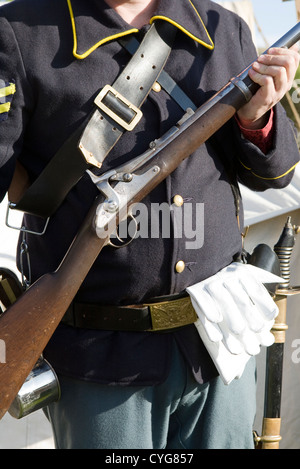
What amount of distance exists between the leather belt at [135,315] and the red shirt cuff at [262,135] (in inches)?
16.8

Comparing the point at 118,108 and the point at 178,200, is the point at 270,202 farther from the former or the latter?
the point at 118,108

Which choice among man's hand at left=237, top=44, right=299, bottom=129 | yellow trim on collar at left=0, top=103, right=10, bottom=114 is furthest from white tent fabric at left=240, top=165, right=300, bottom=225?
yellow trim on collar at left=0, top=103, right=10, bottom=114

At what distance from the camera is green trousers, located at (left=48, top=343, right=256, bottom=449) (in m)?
1.64

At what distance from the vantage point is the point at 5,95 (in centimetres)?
153

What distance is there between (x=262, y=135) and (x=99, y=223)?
476 mm

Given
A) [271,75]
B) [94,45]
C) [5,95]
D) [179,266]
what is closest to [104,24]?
[94,45]

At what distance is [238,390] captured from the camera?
1752mm

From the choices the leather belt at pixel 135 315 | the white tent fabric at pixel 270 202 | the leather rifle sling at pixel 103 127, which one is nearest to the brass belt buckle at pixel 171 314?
the leather belt at pixel 135 315

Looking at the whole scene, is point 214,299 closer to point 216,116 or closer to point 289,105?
point 216,116

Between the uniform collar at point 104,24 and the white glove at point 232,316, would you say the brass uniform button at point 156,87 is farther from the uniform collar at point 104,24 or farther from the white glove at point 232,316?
the white glove at point 232,316

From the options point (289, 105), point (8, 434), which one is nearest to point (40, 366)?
point (8, 434)

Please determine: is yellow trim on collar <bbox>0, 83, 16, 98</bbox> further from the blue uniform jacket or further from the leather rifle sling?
the leather rifle sling

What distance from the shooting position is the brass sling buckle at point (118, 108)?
1.53 meters

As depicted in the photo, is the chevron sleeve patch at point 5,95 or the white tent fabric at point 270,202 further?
the white tent fabric at point 270,202
